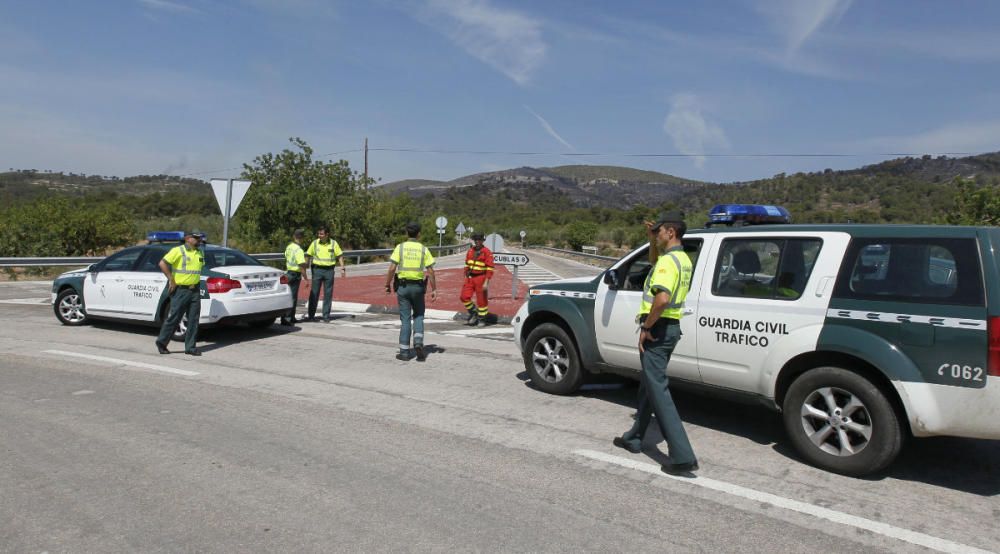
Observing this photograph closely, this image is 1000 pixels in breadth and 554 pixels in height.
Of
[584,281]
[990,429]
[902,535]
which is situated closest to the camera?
[902,535]

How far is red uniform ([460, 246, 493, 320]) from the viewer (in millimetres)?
12422

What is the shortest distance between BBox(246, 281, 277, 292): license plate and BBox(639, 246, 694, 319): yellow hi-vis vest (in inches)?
283

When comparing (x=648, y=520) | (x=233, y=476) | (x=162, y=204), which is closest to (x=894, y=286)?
(x=648, y=520)

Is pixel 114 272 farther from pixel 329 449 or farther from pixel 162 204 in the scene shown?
pixel 162 204

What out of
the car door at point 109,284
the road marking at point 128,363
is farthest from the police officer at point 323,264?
the road marking at point 128,363

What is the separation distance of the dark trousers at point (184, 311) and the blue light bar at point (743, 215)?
678cm

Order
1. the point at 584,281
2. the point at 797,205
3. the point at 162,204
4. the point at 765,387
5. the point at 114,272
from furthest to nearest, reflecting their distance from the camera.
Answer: the point at 162,204
the point at 797,205
the point at 114,272
the point at 584,281
the point at 765,387

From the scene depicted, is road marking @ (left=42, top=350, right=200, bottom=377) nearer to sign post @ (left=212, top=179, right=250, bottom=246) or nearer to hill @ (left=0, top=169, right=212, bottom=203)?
sign post @ (left=212, top=179, right=250, bottom=246)

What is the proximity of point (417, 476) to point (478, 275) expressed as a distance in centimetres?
791

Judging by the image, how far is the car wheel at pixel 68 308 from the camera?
11477mm

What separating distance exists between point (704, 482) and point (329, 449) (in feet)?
Result: 9.13

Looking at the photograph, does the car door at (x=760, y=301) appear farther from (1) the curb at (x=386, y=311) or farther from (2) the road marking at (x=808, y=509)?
(1) the curb at (x=386, y=311)

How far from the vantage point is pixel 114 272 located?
10.7 metres

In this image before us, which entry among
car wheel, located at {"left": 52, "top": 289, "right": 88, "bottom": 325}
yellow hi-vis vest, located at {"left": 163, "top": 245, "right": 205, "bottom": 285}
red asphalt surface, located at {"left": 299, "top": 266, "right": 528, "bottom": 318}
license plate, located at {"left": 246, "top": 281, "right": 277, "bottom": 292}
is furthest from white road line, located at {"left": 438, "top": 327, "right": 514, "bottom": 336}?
car wheel, located at {"left": 52, "top": 289, "right": 88, "bottom": 325}
